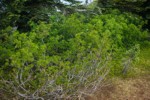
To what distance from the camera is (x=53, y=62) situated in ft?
20.2

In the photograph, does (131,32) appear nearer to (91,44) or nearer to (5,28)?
(91,44)

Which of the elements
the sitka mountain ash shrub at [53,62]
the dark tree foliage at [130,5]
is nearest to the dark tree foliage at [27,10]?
the sitka mountain ash shrub at [53,62]

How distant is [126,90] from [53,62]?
194 cm

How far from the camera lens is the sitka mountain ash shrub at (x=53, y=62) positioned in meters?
5.83

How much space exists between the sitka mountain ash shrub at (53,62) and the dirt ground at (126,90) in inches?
15.3

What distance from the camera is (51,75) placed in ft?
19.5

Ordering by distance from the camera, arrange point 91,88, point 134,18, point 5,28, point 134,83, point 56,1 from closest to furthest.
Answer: point 91,88 → point 5,28 → point 134,83 → point 56,1 → point 134,18

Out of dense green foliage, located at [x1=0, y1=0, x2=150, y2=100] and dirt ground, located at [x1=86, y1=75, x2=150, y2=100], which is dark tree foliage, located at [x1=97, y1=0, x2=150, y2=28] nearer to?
dense green foliage, located at [x1=0, y1=0, x2=150, y2=100]

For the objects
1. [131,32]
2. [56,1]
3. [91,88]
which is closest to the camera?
[91,88]

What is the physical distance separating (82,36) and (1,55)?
1.78 metres

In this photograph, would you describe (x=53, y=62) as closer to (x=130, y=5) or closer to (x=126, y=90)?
(x=126, y=90)

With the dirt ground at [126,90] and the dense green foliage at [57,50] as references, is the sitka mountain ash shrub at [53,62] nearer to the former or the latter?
the dense green foliage at [57,50]

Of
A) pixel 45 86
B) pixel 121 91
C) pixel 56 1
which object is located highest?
pixel 56 1


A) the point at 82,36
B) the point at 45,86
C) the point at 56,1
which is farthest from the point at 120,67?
the point at 45,86
